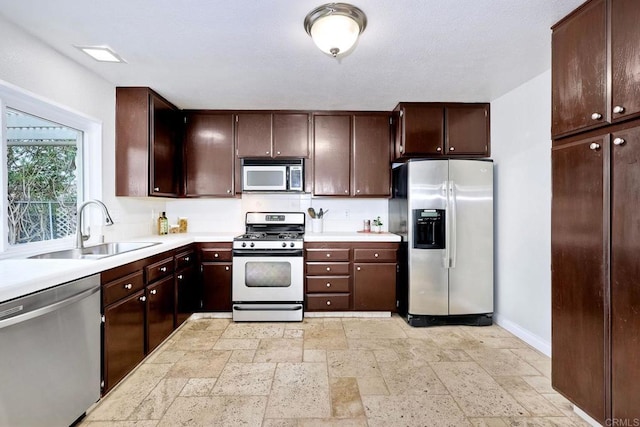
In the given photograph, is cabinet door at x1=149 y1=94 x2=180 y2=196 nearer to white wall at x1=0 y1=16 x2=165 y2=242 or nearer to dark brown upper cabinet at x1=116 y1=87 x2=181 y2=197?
dark brown upper cabinet at x1=116 y1=87 x2=181 y2=197

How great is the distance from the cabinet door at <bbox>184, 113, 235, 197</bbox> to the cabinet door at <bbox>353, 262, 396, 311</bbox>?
6.05 feet

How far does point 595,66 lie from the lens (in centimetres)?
161

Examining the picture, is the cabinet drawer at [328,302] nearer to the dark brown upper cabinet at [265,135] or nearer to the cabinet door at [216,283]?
the cabinet door at [216,283]

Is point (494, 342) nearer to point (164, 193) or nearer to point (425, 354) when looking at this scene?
point (425, 354)

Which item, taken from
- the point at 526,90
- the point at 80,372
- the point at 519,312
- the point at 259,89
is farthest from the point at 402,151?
the point at 80,372

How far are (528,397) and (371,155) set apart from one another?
2.58 metres

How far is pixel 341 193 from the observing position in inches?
143

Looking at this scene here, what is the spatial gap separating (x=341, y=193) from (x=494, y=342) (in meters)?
2.10

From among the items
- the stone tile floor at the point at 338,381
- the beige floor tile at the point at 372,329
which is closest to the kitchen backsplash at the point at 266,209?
the beige floor tile at the point at 372,329

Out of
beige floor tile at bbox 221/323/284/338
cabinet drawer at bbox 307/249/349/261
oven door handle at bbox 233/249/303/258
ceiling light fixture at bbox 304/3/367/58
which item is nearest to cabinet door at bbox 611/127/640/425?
ceiling light fixture at bbox 304/3/367/58

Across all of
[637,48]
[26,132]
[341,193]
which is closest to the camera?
[637,48]

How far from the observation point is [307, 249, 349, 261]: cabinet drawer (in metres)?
3.38

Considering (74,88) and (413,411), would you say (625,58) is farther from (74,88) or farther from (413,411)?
(74,88)

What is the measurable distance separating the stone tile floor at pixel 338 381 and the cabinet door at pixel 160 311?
0.13 meters
